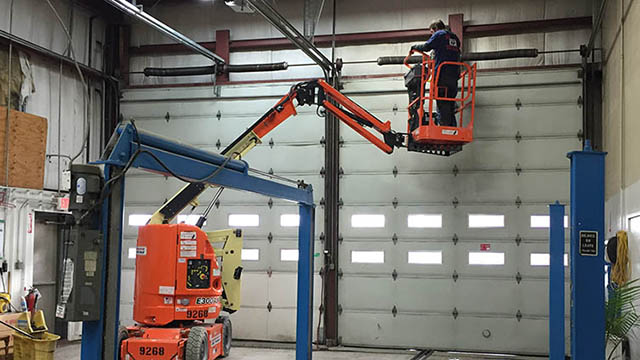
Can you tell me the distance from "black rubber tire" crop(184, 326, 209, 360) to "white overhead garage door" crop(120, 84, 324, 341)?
3.80m

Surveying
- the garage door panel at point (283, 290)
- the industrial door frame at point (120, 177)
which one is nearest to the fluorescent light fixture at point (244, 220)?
the garage door panel at point (283, 290)

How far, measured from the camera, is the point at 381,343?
13555 millimetres

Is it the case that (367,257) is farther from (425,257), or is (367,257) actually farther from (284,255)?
(284,255)

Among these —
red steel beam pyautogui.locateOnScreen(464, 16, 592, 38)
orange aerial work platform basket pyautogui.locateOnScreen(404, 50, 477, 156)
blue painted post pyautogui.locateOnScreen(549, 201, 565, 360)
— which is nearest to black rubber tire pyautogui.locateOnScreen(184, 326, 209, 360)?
orange aerial work platform basket pyautogui.locateOnScreen(404, 50, 477, 156)

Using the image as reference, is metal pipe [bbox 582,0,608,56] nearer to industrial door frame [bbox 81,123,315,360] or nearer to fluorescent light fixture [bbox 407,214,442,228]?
fluorescent light fixture [bbox 407,214,442,228]

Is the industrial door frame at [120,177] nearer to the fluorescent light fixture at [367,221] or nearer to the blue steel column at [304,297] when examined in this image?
the blue steel column at [304,297]

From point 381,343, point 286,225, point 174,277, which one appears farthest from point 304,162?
point 174,277

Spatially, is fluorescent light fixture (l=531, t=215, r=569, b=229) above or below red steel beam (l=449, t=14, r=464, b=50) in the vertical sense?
below

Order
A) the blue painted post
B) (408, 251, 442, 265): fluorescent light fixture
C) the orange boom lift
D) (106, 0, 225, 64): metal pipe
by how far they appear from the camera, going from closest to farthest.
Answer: the blue painted post
the orange boom lift
(106, 0, 225, 64): metal pipe
(408, 251, 442, 265): fluorescent light fixture

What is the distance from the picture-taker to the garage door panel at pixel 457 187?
43.4 feet

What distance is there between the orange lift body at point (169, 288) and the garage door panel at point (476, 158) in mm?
4679

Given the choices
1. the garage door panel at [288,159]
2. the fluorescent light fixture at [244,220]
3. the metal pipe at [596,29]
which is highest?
the metal pipe at [596,29]

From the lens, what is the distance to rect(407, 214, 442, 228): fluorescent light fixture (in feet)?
44.7

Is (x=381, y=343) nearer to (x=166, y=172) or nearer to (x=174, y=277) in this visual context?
(x=174, y=277)
